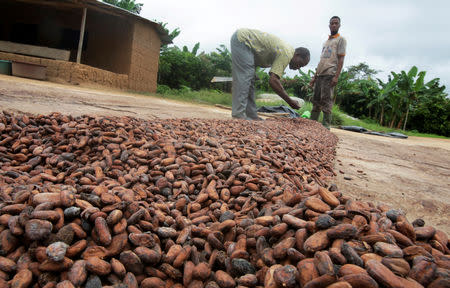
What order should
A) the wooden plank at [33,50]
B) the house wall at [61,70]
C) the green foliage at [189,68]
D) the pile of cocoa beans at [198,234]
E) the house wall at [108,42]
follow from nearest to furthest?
the pile of cocoa beans at [198,234], the house wall at [61,70], the wooden plank at [33,50], the house wall at [108,42], the green foliage at [189,68]

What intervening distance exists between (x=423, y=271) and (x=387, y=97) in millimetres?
13273

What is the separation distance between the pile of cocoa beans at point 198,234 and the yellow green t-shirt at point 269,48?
2889 millimetres

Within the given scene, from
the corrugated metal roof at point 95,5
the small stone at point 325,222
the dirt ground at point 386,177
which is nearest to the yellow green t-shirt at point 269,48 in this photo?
the dirt ground at point 386,177

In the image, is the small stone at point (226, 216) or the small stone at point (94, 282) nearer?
Result: the small stone at point (94, 282)

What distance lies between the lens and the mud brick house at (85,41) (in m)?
7.80

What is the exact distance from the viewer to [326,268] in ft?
2.38

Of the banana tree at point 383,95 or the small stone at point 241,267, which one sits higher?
the banana tree at point 383,95

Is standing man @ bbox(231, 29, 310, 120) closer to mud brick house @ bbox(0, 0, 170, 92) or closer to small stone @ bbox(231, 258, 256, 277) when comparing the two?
small stone @ bbox(231, 258, 256, 277)

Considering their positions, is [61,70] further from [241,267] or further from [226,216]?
[241,267]

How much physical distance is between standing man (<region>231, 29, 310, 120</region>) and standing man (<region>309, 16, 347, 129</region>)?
77 centimetres

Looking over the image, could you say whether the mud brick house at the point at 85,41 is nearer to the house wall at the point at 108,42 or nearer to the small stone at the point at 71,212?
the house wall at the point at 108,42

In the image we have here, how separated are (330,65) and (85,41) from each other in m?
9.12

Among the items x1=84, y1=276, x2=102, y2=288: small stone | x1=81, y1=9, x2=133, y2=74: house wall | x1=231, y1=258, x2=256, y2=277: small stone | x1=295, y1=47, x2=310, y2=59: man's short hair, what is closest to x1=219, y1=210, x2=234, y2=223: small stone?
x1=231, y1=258, x2=256, y2=277: small stone

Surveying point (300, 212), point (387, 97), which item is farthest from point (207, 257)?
point (387, 97)
